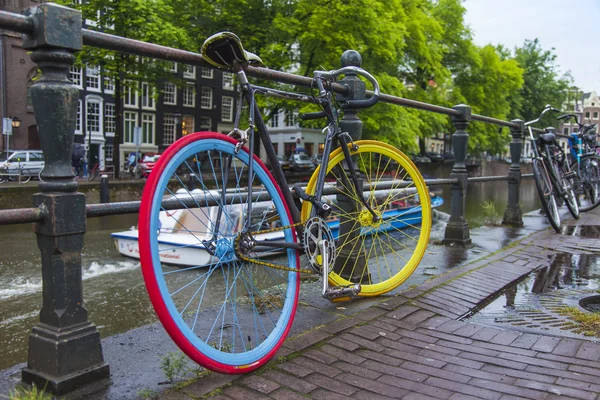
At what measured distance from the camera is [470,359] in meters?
2.52

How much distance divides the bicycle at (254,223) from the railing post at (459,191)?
6.17ft

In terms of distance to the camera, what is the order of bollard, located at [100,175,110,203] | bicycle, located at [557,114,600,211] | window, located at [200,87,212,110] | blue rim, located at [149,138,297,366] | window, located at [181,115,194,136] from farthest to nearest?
window, located at [200,87,212,110] < window, located at [181,115,194,136] < bollard, located at [100,175,110,203] < bicycle, located at [557,114,600,211] < blue rim, located at [149,138,297,366]

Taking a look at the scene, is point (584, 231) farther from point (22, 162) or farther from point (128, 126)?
point (128, 126)

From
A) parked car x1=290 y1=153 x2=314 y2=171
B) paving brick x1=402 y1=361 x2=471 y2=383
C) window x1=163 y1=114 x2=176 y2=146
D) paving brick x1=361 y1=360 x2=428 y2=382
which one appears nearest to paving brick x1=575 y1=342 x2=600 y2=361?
paving brick x1=402 y1=361 x2=471 y2=383

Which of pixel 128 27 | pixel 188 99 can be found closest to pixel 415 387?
pixel 128 27

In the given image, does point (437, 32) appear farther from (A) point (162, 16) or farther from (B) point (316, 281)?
(B) point (316, 281)

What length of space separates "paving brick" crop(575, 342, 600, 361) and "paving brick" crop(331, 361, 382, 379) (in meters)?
0.96

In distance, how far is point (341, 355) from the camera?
8.09ft

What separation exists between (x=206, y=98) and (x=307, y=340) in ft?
143

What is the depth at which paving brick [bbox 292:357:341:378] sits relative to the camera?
7.41ft

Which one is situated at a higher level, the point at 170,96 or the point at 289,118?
the point at 170,96

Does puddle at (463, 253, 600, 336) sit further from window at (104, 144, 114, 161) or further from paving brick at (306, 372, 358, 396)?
window at (104, 144, 114, 161)

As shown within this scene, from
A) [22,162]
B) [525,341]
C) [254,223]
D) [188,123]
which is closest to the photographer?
[254,223]

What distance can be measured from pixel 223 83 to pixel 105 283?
36.6m
